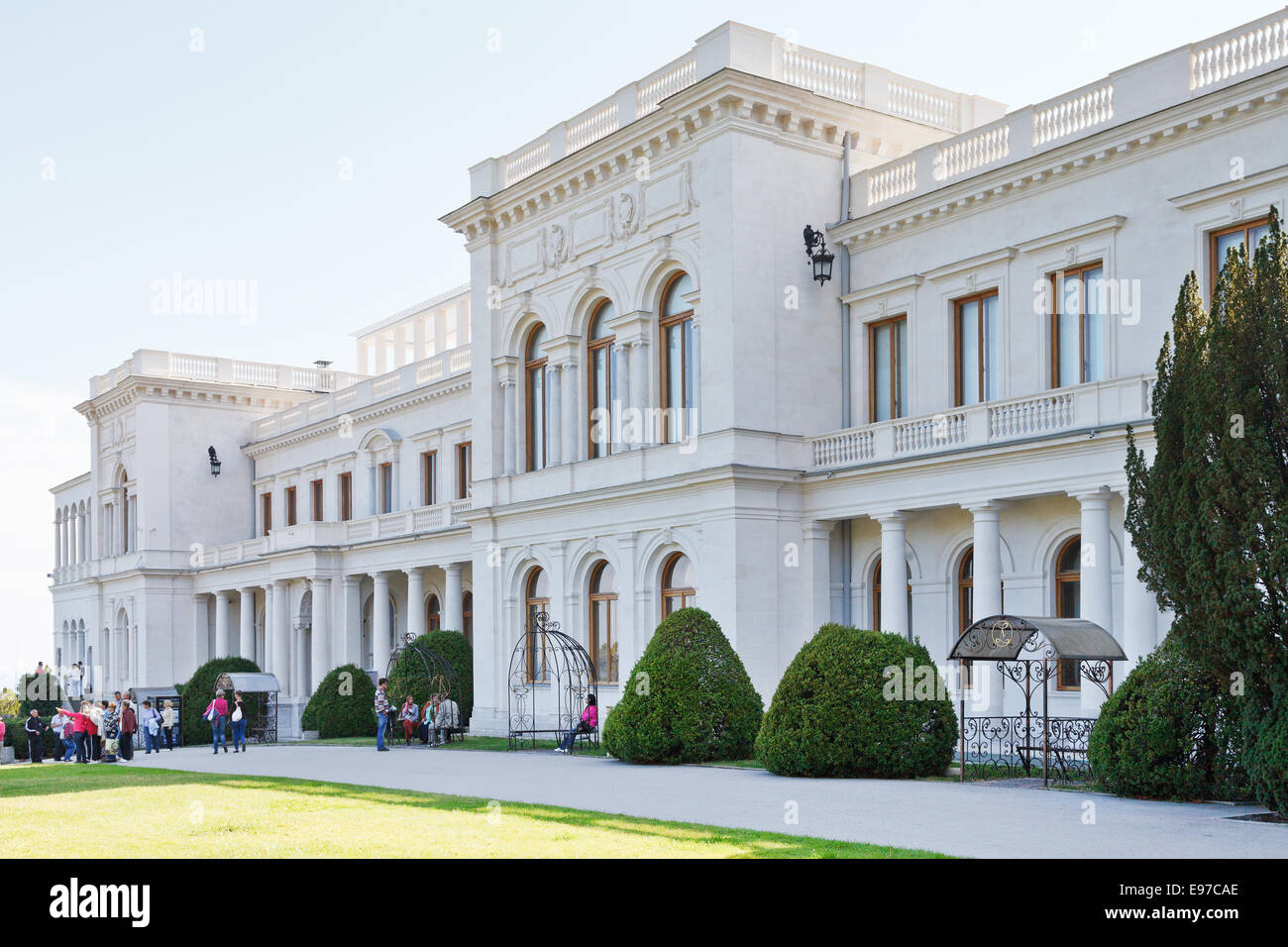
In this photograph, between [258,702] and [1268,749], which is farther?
[258,702]

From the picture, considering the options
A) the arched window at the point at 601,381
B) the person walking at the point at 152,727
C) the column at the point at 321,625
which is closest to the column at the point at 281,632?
the column at the point at 321,625

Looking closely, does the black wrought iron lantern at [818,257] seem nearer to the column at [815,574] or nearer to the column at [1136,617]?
the column at [815,574]

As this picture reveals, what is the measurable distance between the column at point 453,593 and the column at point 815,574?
1645cm

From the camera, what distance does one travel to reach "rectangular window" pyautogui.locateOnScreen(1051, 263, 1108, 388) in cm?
2695

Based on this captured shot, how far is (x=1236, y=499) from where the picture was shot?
15695mm

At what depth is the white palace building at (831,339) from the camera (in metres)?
25.6

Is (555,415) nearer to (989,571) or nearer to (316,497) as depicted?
(989,571)

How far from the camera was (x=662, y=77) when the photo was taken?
107 feet

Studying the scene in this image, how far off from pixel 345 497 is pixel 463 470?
918 cm

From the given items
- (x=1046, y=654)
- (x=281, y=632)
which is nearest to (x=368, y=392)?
(x=281, y=632)

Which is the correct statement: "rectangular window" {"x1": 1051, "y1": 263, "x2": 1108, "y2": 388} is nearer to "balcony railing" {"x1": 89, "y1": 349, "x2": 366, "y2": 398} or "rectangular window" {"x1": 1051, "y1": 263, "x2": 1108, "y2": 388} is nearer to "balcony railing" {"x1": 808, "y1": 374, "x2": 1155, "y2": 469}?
"balcony railing" {"x1": 808, "y1": 374, "x2": 1155, "y2": 469}
